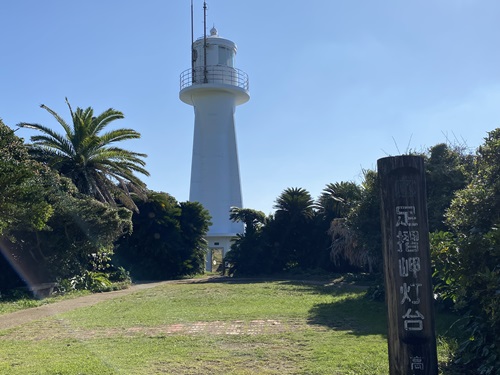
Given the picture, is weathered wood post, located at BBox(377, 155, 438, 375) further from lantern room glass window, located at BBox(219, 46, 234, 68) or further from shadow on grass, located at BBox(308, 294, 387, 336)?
lantern room glass window, located at BBox(219, 46, 234, 68)

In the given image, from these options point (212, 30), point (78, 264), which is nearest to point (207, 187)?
point (212, 30)

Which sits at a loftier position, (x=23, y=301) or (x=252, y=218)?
(x=252, y=218)

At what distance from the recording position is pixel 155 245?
25.3m

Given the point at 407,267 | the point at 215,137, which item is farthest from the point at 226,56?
the point at 407,267

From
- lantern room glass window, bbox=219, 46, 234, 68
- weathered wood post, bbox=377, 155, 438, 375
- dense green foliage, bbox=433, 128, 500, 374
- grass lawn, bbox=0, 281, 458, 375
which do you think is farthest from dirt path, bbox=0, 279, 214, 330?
lantern room glass window, bbox=219, 46, 234, 68

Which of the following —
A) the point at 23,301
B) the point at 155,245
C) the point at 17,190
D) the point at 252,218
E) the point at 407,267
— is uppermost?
the point at 252,218

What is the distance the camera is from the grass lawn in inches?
256

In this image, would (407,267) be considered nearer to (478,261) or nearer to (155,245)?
(478,261)

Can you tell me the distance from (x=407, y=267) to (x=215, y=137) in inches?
1068

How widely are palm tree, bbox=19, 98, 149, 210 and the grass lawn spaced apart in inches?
309

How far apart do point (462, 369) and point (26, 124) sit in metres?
18.0

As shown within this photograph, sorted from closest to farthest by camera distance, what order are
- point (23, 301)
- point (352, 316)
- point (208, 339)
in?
point (208, 339) < point (352, 316) < point (23, 301)

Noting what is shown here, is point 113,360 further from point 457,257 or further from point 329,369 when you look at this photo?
point 457,257

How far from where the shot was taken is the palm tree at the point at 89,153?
1977cm
